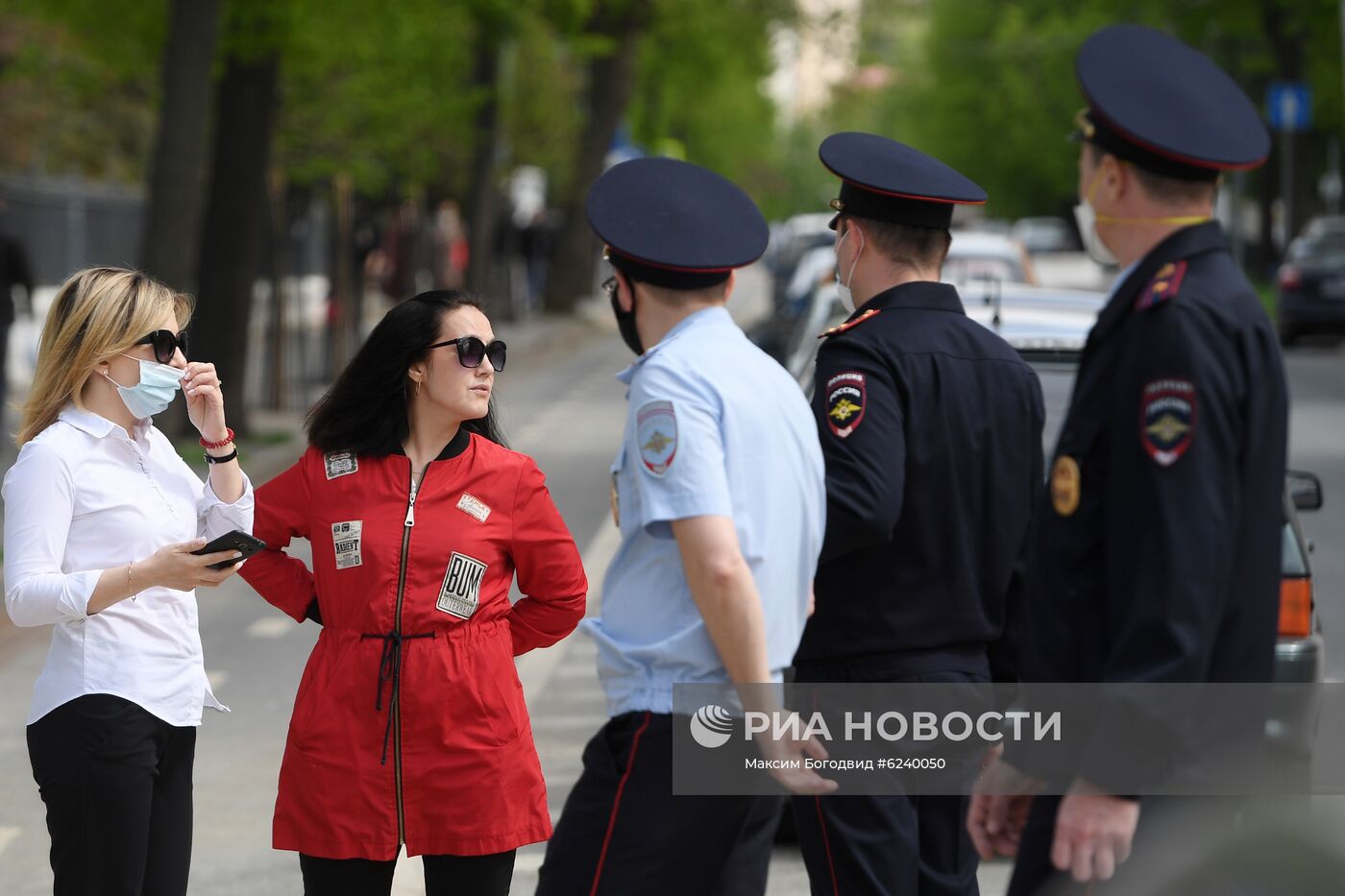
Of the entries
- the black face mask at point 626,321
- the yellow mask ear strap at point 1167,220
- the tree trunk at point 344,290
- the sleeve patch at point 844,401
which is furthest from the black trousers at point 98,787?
the tree trunk at point 344,290

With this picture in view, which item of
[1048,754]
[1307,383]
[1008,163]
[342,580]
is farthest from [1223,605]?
[1008,163]

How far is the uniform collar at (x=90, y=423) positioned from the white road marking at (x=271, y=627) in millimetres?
5693

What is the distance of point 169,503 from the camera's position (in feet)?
14.2

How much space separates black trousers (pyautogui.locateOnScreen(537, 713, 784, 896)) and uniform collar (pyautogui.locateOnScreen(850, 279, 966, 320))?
102cm

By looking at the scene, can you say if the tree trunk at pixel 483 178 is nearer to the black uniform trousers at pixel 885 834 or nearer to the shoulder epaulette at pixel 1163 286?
the black uniform trousers at pixel 885 834

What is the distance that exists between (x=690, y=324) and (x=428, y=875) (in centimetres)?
132

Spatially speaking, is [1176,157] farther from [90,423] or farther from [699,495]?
[90,423]

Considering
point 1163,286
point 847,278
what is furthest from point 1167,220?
point 847,278

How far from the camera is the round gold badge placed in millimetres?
3062

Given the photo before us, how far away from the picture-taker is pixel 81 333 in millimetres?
4246

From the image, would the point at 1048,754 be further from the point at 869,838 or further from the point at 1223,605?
the point at 869,838

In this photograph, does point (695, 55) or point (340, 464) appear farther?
point (695, 55)

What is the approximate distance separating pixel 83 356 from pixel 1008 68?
7289 centimetres

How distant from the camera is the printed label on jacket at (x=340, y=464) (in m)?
4.09
